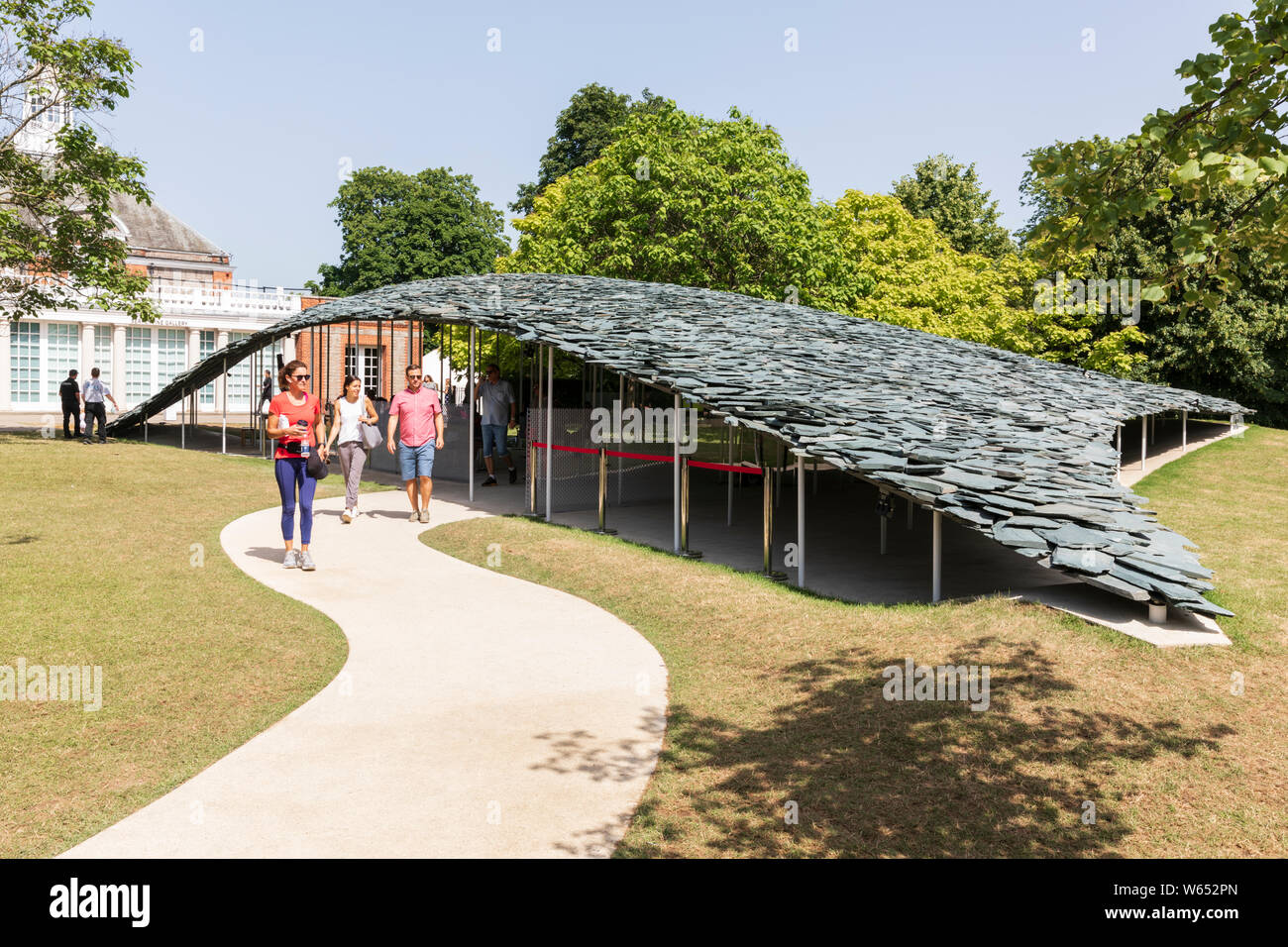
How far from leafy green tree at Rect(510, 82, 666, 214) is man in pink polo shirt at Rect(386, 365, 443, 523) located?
4298cm

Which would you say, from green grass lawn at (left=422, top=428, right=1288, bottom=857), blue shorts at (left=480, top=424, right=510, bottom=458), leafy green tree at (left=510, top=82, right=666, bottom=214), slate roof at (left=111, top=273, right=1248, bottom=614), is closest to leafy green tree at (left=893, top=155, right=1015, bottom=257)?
leafy green tree at (left=510, top=82, right=666, bottom=214)

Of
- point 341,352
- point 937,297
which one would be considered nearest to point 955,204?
point 937,297

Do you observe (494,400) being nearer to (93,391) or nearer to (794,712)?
(794,712)

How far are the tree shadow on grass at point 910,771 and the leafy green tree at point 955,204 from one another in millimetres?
48465

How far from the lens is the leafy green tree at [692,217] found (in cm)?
3434

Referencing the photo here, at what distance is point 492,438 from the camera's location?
69.1 ft

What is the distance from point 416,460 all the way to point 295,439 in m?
4.54

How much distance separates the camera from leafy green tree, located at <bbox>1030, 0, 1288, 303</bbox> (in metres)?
5.58

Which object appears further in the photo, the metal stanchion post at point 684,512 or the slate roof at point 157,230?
the slate roof at point 157,230

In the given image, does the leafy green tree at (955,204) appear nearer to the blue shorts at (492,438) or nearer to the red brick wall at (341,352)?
the red brick wall at (341,352)

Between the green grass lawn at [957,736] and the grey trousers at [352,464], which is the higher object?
the grey trousers at [352,464]

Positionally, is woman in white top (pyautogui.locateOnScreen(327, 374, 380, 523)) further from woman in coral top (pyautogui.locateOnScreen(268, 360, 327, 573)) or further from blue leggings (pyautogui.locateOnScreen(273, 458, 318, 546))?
blue leggings (pyautogui.locateOnScreen(273, 458, 318, 546))

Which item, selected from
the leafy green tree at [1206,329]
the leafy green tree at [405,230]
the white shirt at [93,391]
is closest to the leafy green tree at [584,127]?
the leafy green tree at [405,230]
